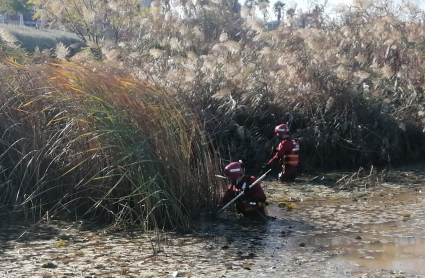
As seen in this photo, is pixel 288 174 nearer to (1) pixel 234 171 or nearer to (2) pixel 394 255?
(1) pixel 234 171

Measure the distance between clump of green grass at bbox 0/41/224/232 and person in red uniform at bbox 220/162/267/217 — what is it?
0.21 m

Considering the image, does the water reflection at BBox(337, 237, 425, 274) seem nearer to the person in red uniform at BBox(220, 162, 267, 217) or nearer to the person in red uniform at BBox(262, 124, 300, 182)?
the person in red uniform at BBox(220, 162, 267, 217)

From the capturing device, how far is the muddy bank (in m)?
7.17

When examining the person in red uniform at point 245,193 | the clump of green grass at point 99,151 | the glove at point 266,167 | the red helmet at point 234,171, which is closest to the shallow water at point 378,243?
the person in red uniform at point 245,193

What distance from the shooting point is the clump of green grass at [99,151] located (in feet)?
28.5

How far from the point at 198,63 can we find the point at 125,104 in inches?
229

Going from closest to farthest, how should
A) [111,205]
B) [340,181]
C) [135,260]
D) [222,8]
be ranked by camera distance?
[135,260] < [111,205] < [340,181] < [222,8]

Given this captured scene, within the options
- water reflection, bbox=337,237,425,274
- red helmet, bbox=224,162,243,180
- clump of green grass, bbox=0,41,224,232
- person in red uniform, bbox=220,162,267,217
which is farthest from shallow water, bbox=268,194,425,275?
clump of green grass, bbox=0,41,224,232

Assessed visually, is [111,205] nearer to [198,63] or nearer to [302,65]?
[198,63]

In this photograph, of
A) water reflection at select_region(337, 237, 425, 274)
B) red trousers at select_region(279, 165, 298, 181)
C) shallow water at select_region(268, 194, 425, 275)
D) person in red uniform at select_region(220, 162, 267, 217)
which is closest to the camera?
water reflection at select_region(337, 237, 425, 274)

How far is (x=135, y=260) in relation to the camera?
7.48 m

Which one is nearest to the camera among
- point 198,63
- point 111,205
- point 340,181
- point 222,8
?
point 111,205

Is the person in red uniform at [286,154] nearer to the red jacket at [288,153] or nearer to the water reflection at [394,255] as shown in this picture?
the red jacket at [288,153]

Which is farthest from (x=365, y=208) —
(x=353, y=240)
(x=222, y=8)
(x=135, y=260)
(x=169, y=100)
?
(x=222, y=8)
